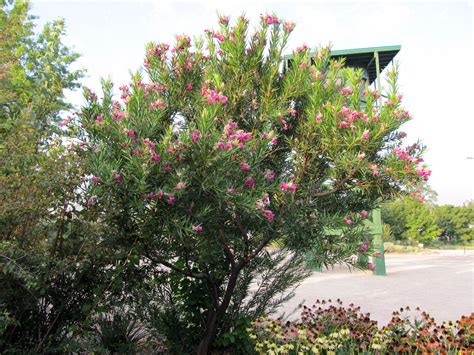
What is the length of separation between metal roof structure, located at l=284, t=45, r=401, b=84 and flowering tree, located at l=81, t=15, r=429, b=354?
11.2 m

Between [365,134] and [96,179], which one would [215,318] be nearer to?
[96,179]

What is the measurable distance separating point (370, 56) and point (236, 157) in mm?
14016

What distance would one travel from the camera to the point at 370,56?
50.1 feet

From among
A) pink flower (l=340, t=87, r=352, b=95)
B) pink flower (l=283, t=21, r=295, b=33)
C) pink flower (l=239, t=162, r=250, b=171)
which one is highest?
pink flower (l=283, t=21, r=295, b=33)

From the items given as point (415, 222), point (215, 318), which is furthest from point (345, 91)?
point (415, 222)

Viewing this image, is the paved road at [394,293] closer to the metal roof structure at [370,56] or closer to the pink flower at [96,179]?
the pink flower at [96,179]

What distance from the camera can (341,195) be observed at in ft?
14.1

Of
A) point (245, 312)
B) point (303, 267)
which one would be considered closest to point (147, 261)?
point (245, 312)

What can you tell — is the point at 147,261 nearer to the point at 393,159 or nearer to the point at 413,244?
the point at 393,159

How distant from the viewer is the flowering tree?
3113mm

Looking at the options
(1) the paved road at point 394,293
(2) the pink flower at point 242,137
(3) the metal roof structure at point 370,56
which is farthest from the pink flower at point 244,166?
(3) the metal roof structure at point 370,56

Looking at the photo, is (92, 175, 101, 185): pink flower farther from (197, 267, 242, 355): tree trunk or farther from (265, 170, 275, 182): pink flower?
(197, 267, 242, 355): tree trunk

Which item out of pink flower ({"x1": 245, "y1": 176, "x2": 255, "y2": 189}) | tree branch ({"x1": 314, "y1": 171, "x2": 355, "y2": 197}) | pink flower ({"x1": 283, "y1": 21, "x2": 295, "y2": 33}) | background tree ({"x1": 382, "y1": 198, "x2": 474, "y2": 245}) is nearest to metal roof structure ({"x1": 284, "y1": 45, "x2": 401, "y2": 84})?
pink flower ({"x1": 283, "y1": 21, "x2": 295, "y2": 33})

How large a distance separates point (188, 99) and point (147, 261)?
180 cm
